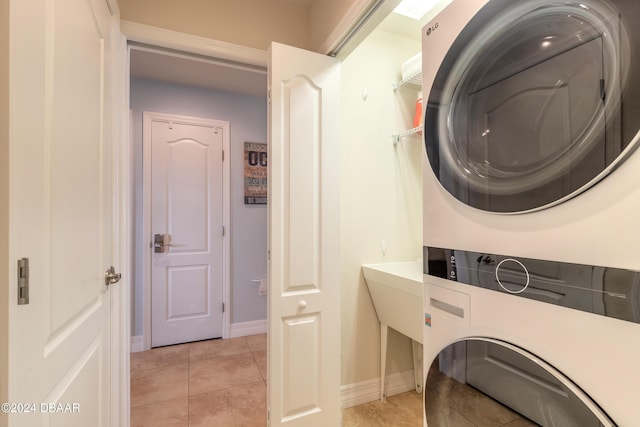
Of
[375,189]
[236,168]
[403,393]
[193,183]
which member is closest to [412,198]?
[375,189]

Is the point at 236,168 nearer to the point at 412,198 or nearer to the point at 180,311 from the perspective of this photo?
the point at 180,311

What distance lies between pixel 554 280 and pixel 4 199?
1.11m

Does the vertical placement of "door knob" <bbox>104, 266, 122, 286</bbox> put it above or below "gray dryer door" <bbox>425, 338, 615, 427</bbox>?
above

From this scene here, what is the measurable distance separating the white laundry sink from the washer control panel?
70 cm

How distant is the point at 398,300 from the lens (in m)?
1.62

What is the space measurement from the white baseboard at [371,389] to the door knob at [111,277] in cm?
145

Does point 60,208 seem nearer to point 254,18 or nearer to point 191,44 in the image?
point 191,44

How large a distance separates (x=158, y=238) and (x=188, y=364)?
45.3 inches

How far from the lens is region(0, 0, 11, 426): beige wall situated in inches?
20.9

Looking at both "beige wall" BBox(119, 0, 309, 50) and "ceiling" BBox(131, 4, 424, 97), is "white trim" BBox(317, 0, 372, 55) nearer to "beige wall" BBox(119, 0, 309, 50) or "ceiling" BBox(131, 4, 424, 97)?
"beige wall" BBox(119, 0, 309, 50)

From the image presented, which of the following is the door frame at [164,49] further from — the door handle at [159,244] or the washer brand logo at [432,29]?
the door handle at [159,244]

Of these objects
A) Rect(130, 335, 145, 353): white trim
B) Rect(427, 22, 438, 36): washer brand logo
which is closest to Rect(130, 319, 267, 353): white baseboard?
Rect(130, 335, 145, 353): white trim

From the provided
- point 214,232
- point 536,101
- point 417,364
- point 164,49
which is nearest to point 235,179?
point 214,232

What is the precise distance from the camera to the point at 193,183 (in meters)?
2.75
